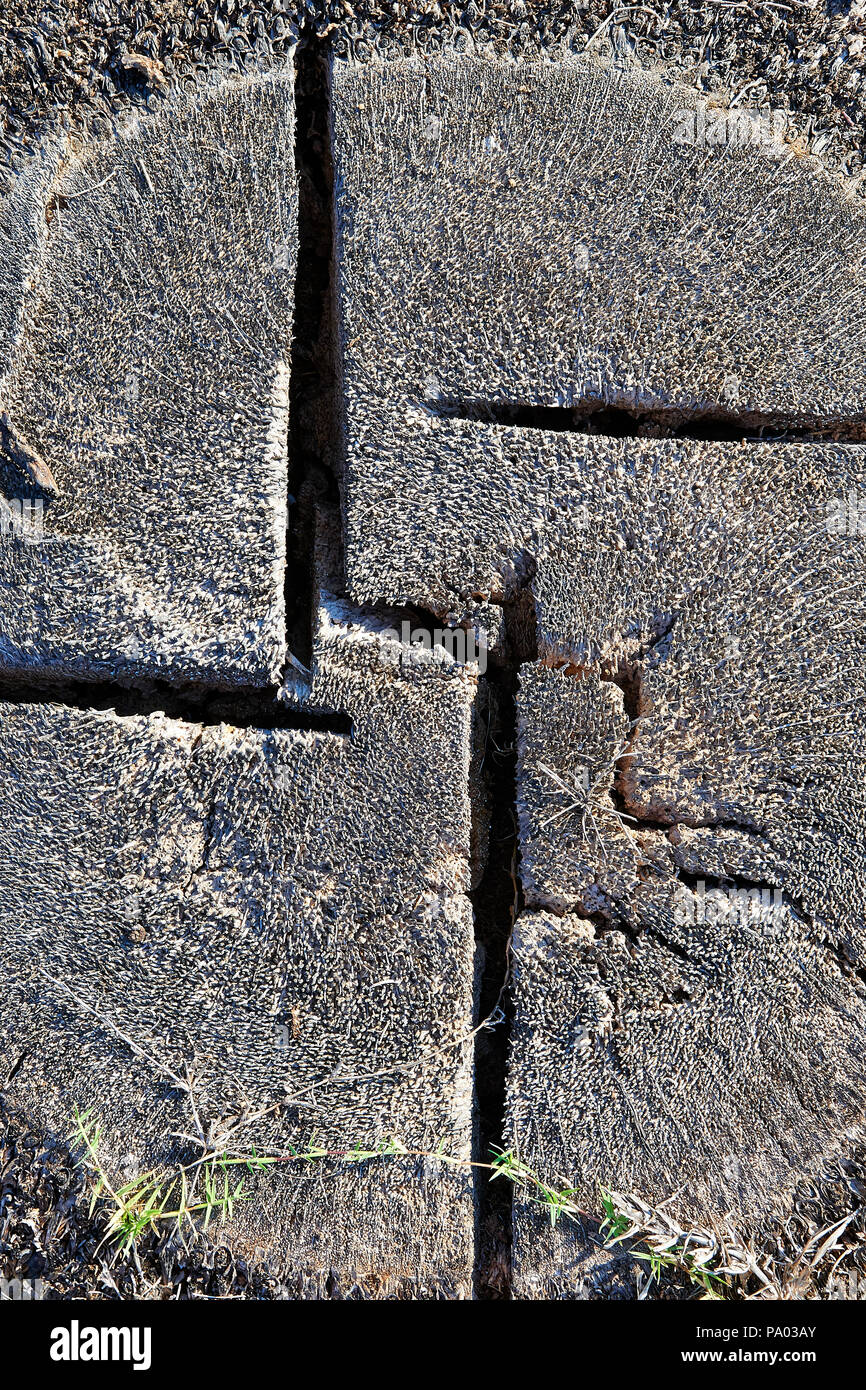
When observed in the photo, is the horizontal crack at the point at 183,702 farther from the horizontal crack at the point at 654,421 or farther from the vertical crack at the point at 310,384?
the horizontal crack at the point at 654,421

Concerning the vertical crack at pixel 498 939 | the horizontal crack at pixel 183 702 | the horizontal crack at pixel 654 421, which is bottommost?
the vertical crack at pixel 498 939

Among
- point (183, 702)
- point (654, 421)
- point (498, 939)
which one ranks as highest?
point (654, 421)

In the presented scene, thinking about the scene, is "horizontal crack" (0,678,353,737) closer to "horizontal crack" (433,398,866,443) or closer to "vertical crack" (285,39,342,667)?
"vertical crack" (285,39,342,667)

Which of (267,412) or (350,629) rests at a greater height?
(267,412)

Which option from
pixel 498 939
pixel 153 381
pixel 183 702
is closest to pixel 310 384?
pixel 153 381

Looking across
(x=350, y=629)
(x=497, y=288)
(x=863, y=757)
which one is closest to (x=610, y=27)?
(x=497, y=288)

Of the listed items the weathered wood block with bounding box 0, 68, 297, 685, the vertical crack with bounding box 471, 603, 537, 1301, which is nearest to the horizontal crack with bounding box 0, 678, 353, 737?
the weathered wood block with bounding box 0, 68, 297, 685

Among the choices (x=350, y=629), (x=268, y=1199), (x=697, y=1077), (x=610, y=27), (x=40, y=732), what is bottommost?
(x=268, y=1199)

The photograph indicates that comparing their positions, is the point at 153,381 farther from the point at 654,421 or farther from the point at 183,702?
the point at 654,421

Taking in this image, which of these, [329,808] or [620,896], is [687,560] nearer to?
[620,896]

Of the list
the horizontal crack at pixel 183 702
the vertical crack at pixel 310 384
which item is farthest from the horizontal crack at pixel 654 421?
the horizontal crack at pixel 183 702
